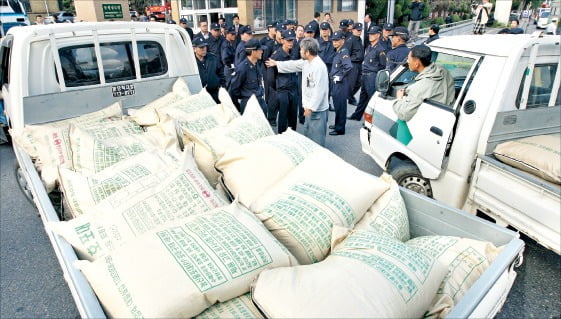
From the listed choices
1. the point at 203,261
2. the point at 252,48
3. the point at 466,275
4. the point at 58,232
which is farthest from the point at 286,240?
the point at 252,48

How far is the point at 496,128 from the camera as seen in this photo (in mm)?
2725

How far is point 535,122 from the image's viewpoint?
285 cm

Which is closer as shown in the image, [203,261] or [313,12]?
[203,261]

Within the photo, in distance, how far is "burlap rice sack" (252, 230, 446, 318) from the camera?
1.25 meters

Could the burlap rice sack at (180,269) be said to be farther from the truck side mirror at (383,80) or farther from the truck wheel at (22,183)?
the truck wheel at (22,183)

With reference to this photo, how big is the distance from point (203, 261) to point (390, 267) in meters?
0.75

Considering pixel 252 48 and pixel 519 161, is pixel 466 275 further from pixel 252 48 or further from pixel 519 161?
pixel 252 48

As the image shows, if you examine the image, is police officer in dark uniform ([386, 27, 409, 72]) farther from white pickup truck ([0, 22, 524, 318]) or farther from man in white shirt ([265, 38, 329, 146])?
white pickup truck ([0, 22, 524, 318])

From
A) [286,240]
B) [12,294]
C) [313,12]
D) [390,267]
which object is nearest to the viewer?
[390,267]

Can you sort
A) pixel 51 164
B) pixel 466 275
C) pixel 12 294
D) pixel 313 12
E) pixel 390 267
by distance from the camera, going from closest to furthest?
1. pixel 390 267
2. pixel 466 275
3. pixel 51 164
4. pixel 12 294
5. pixel 313 12

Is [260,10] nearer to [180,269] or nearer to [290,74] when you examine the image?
[290,74]

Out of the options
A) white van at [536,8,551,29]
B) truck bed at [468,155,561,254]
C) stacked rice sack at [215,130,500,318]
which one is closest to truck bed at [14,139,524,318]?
stacked rice sack at [215,130,500,318]

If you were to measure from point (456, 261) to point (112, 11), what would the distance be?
22.8 ft

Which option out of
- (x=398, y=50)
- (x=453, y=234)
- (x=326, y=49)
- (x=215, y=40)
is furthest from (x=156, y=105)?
(x=215, y=40)
